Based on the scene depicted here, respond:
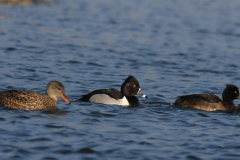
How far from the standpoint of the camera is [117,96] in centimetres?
1284

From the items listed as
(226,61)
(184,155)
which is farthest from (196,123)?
(226,61)

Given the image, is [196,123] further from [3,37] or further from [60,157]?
[3,37]

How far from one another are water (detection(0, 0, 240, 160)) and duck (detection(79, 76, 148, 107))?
12.0 inches

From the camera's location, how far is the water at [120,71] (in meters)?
8.80

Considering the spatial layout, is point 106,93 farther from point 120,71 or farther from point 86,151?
point 120,71

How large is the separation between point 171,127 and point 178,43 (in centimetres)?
1385

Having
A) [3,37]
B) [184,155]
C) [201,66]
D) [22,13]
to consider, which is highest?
[22,13]

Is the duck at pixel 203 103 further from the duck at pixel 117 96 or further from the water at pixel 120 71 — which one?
the duck at pixel 117 96

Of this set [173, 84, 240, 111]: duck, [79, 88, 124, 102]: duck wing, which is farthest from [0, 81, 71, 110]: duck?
[173, 84, 240, 111]: duck

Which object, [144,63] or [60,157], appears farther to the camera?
[144,63]

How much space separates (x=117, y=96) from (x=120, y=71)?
15.2 feet

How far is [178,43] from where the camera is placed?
Result: 77.7 feet

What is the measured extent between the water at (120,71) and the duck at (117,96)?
1.00ft

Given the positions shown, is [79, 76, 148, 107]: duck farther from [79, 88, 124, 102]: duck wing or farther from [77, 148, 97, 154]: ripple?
[77, 148, 97, 154]: ripple
